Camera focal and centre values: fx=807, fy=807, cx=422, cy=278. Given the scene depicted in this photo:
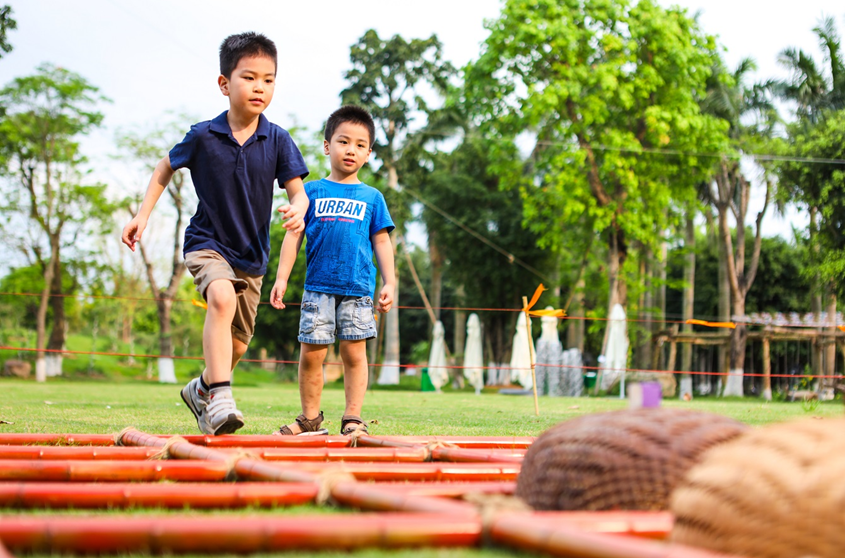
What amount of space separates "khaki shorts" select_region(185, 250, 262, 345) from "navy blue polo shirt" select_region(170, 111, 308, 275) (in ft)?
0.16

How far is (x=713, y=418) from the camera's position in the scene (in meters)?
1.85

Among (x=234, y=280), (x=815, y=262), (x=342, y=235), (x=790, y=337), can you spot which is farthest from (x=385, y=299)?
(x=815, y=262)

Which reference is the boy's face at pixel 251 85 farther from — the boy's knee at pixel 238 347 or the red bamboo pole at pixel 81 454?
the red bamboo pole at pixel 81 454

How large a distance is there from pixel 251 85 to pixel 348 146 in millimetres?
823

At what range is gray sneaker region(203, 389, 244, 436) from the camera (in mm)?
3592

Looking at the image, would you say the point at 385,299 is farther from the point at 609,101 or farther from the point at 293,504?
the point at 609,101

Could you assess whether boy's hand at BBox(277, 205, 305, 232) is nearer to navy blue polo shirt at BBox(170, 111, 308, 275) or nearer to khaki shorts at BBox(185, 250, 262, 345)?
navy blue polo shirt at BBox(170, 111, 308, 275)

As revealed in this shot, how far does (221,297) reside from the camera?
3.81m

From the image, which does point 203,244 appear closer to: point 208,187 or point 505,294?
point 208,187

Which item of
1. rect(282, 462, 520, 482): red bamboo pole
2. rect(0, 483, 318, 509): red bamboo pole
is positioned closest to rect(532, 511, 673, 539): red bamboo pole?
rect(0, 483, 318, 509): red bamboo pole

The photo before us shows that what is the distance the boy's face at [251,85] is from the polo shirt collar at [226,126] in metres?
0.10

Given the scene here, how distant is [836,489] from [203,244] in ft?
10.9

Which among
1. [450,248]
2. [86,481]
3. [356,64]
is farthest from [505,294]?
[86,481]

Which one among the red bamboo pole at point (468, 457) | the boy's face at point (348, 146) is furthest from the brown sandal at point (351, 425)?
the boy's face at point (348, 146)
